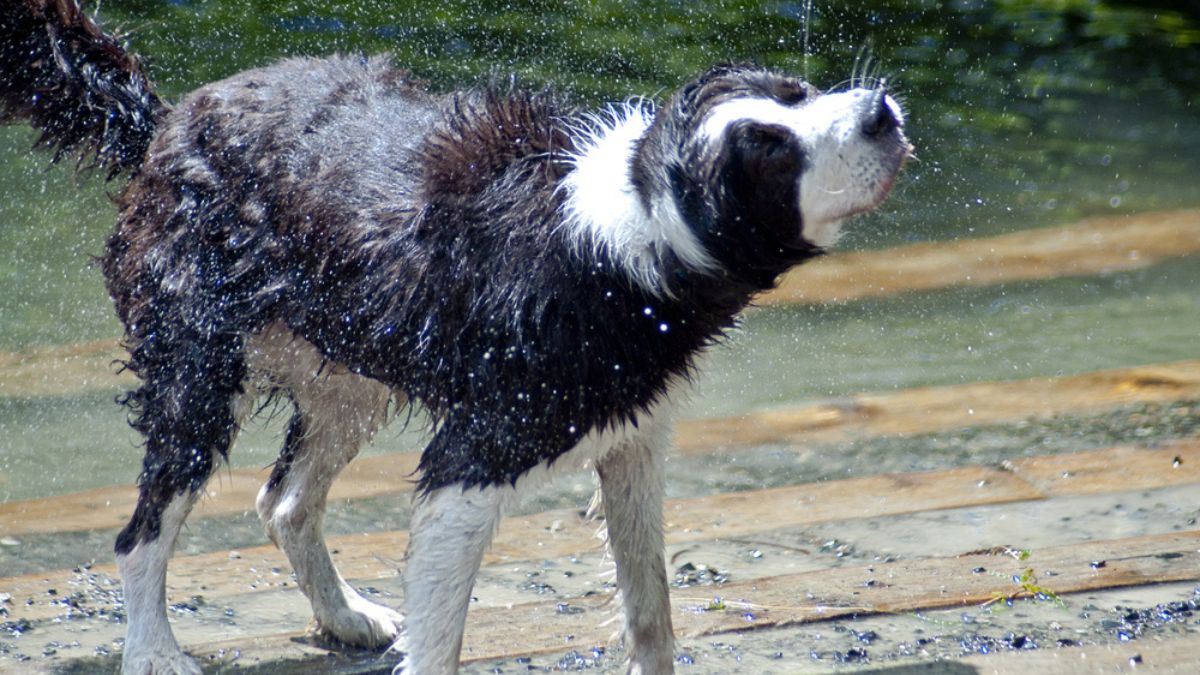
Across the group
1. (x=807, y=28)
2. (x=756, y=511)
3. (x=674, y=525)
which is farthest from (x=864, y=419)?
(x=807, y=28)

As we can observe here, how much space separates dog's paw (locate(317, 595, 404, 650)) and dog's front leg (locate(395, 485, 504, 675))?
2.35 ft

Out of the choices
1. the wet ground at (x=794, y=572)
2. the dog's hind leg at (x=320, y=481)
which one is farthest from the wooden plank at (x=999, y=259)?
the dog's hind leg at (x=320, y=481)

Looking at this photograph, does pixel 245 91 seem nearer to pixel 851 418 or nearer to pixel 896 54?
pixel 851 418

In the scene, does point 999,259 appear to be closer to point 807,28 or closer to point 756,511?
point 756,511

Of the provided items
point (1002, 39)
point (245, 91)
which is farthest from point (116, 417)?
point (1002, 39)

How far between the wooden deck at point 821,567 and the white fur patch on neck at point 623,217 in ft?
3.62

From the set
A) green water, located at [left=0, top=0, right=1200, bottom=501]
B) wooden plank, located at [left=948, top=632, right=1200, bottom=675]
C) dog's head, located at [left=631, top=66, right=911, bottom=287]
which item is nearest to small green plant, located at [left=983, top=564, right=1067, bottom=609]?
wooden plank, located at [left=948, top=632, right=1200, bottom=675]

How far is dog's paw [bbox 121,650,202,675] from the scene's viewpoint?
3.77 metres

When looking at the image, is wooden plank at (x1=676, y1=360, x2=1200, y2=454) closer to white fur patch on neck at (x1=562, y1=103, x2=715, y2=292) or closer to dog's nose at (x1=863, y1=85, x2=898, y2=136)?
white fur patch on neck at (x1=562, y1=103, x2=715, y2=292)

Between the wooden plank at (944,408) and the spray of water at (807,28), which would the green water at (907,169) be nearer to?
the spray of water at (807,28)

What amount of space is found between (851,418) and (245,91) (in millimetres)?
2803

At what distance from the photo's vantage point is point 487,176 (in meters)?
3.33

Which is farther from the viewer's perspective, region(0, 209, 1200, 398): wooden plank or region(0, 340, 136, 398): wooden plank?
region(0, 209, 1200, 398): wooden plank

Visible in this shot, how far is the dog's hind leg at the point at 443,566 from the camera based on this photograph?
324cm
